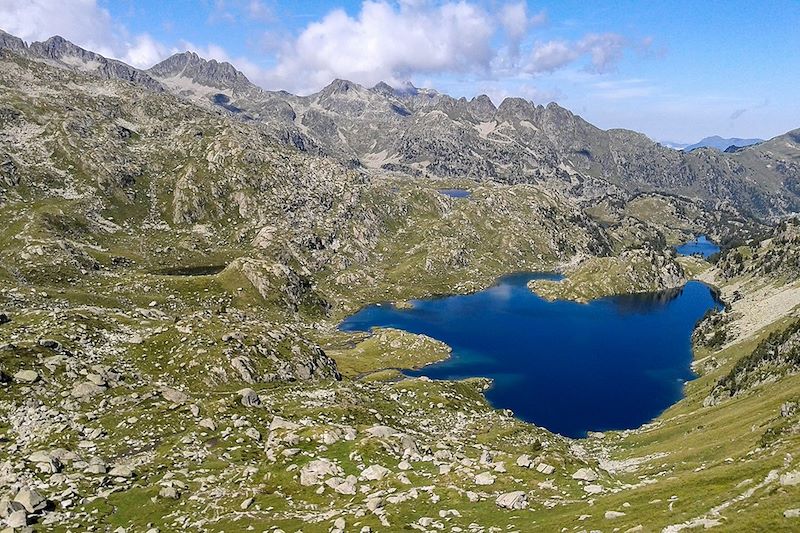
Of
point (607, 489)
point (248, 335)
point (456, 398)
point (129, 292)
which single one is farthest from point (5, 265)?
point (607, 489)

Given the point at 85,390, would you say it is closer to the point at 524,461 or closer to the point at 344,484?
the point at 344,484

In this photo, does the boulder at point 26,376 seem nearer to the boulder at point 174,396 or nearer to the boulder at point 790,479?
the boulder at point 174,396

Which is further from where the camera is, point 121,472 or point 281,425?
point 281,425

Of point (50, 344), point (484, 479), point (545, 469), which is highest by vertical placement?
point (50, 344)

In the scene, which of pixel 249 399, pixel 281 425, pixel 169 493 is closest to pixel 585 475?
pixel 281 425

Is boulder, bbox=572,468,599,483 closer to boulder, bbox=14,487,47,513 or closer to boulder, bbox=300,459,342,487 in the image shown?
boulder, bbox=300,459,342,487

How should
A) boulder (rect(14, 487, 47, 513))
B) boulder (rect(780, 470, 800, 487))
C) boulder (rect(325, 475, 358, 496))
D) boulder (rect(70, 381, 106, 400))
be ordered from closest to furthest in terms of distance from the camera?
boulder (rect(780, 470, 800, 487)) < boulder (rect(14, 487, 47, 513)) < boulder (rect(325, 475, 358, 496)) < boulder (rect(70, 381, 106, 400))

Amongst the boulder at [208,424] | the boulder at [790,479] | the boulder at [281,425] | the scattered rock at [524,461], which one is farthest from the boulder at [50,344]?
the boulder at [790,479]

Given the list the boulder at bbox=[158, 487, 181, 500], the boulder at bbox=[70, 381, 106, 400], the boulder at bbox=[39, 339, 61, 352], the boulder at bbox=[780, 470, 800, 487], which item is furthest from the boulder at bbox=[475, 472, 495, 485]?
the boulder at bbox=[39, 339, 61, 352]

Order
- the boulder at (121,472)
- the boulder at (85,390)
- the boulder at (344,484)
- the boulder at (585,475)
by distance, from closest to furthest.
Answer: the boulder at (344,484) < the boulder at (121,472) < the boulder at (585,475) < the boulder at (85,390)
